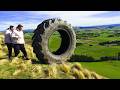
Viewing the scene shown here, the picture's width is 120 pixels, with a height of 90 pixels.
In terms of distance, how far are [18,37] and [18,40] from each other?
0.31 feet

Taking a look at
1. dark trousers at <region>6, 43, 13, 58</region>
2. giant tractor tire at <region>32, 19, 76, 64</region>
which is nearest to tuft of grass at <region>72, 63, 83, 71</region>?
giant tractor tire at <region>32, 19, 76, 64</region>

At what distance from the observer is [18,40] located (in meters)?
10.8

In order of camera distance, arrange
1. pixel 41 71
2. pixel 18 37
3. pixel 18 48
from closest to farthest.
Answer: pixel 41 71
pixel 18 37
pixel 18 48

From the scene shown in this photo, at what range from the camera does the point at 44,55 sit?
431 inches

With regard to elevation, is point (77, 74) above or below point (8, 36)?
below

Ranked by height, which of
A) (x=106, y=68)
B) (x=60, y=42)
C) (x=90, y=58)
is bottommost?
(x=106, y=68)

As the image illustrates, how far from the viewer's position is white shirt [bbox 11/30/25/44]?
1070cm

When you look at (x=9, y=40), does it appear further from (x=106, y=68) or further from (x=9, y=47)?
(x=106, y=68)

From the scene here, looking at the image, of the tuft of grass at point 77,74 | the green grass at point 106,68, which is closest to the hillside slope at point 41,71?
the tuft of grass at point 77,74

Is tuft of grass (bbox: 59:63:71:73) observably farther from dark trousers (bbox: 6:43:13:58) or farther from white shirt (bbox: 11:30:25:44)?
dark trousers (bbox: 6:43:13:58)

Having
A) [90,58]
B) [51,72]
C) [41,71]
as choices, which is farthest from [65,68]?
[90,58]
